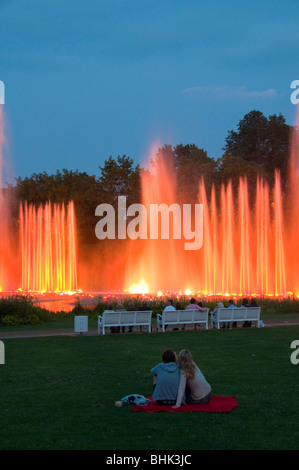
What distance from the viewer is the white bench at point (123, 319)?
18.3 m

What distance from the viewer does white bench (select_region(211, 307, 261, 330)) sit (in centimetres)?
1966

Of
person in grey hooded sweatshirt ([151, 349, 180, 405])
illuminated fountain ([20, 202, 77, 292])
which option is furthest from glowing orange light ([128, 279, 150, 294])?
person in grey hooded sweatshirt ([151, 349, 180, 405])

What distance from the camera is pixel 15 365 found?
40.9 ft

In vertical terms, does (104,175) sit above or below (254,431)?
above

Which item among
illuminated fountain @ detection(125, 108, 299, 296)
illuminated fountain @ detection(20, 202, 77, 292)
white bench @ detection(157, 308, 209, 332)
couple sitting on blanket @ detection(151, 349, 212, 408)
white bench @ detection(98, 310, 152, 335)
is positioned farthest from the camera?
→ illuminated fountain @ detection(20, 202, 77, 292)

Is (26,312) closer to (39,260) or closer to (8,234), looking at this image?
(39,260)

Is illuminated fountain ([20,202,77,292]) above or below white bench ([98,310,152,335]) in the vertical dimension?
above

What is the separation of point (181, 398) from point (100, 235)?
5180 cm

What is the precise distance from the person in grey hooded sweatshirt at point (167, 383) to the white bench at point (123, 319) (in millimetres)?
9253

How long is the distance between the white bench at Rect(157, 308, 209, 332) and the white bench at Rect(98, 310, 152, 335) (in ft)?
1.64

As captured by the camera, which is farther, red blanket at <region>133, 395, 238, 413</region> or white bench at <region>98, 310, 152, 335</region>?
white bench at <region>98, 310, 152, 335</region>

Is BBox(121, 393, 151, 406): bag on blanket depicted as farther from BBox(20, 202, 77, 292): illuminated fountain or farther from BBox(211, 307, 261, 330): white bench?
BBox(20, 202, 77, 292): illuminated fountain

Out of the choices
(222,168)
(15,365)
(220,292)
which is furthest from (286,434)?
(222,168)

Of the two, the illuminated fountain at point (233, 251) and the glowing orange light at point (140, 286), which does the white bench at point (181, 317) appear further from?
the glowing orange light at point (140, 286)
